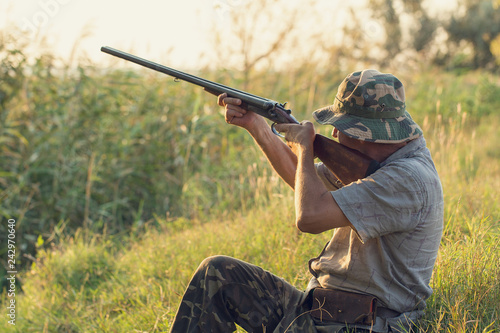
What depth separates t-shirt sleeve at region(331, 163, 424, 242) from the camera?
243cm

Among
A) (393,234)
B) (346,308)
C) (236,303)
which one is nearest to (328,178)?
(393,234)

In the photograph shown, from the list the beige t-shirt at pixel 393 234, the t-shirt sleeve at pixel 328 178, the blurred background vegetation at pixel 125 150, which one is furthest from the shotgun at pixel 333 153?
the blurred background vegetation at pixel 125 150

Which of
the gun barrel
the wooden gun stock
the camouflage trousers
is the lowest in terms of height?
the camouflage trousers

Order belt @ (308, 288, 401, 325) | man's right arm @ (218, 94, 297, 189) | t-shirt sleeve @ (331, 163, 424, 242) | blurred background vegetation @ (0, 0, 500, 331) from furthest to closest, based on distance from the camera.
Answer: blurred background vegetation @ (0, 0, 500, 331) → man's right arm @ (218, 94, 297, 189) → belt @ (308, 288, 401, 325) → t-shirt sleeve @ (331, 163, 424, 242)

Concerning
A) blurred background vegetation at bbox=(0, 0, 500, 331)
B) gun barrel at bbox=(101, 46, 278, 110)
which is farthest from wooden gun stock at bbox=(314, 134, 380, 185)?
blurred background vegetation at bbox=(0, 0, 500, 331)

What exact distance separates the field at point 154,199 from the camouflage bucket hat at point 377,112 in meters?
0.96

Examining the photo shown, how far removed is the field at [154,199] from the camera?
12.5ft

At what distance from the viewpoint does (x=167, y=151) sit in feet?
22.9

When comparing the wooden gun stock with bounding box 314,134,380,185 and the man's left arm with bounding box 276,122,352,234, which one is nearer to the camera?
the man's left arm with bounding box 276,122,352,234

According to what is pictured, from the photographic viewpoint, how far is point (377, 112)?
2.61 metres

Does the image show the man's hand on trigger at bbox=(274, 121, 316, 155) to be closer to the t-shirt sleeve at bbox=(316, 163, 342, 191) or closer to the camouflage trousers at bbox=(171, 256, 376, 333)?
the t-shirt sleeve at bbox=(316, 163, 342, 191)

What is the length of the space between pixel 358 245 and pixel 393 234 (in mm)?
186

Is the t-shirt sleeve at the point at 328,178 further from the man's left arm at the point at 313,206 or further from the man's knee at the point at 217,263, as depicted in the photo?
the man's knee at the point at 217,263

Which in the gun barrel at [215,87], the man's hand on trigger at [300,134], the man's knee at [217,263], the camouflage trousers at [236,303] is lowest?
the camouflage trousers at [236,303]
